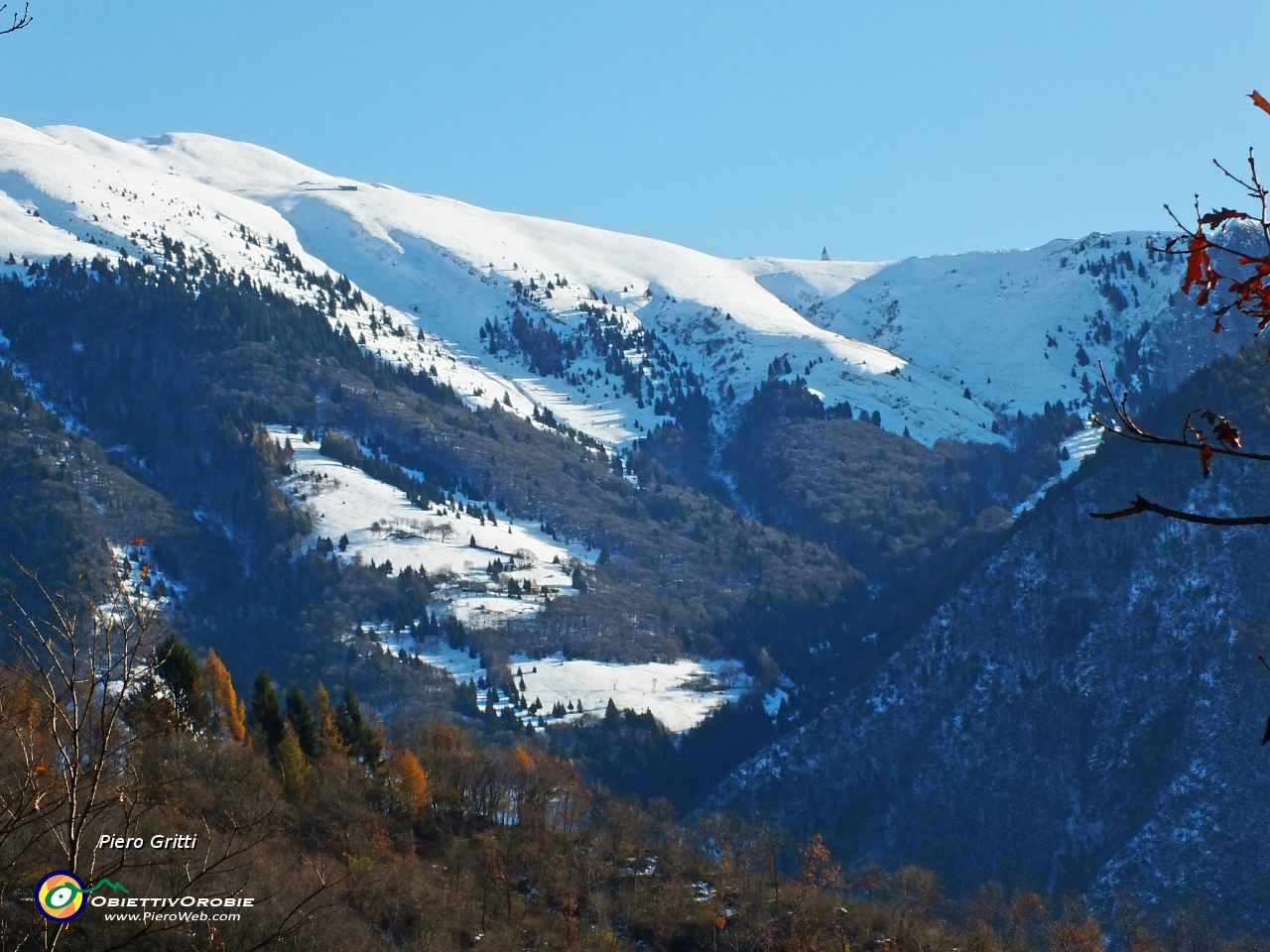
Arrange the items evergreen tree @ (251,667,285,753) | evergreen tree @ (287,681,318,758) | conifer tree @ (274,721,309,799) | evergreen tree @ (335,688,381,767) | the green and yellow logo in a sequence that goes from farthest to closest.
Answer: evergreen tree @ (335,688,381,767), evergreen tree @ (287,681,318,758), evergreen tree @ (251,667,285,753), conifer tree @ (274,721,309,799), the green and yellow logo

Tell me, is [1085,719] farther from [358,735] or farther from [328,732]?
[328,732]

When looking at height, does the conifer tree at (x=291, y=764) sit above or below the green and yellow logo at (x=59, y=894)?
below

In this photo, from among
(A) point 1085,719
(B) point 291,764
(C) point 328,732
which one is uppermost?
(A) point 1085,719

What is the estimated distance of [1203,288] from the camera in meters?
8.06

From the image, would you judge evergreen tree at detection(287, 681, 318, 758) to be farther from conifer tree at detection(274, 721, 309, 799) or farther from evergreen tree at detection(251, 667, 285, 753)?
conifer tree at detection(274, 721, 309, 799)

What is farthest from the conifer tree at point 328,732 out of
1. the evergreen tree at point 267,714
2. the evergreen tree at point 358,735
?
the evergreen tree at point 267,714

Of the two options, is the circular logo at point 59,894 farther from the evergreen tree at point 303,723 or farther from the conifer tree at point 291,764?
the evergreen tree at point 303,723

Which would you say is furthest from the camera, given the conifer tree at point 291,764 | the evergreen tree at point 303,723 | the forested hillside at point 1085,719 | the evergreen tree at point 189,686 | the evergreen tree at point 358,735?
the forested hillside at point 1085,719

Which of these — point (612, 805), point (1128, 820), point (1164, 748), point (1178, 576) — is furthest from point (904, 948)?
point (1178, 576)

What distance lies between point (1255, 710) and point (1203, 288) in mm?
163469

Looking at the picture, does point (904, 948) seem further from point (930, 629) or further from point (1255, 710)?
point (930, 629)

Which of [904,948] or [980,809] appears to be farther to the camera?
[980,809]

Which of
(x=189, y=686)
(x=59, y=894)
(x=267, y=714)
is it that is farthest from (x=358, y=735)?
(x=59, y=894)

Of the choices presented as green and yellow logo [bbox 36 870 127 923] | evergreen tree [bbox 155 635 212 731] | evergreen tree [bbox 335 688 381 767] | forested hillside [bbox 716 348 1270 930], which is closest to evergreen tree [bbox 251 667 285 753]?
evergreen tree [bbox 335 688 381 767]
